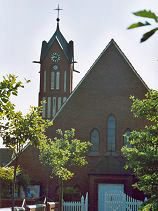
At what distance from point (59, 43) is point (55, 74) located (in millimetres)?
4501

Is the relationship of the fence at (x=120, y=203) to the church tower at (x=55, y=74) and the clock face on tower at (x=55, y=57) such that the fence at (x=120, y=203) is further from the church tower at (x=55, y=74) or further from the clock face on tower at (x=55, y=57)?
the clock face on tower at (x=55, y=57)

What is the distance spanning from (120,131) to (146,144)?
20478 mm

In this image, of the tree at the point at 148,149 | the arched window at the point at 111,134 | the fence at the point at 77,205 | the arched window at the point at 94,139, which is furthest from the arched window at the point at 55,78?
the tree at the point at 148,149

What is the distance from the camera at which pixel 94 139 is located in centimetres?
3869

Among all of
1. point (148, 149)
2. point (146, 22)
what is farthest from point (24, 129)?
point (146, 22)

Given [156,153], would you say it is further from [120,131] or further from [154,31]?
[120,131]

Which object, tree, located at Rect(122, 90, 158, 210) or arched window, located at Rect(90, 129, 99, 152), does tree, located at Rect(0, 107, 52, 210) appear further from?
arched window, located at Rect(90, 129, 99, 152)

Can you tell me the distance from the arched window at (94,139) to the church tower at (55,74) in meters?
21.3

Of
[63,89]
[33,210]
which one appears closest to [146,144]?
[33,210]

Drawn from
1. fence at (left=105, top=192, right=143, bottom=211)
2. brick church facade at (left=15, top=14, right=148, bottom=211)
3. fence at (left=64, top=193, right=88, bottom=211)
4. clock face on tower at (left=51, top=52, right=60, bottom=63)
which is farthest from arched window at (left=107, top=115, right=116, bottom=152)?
clock face on tower at (left=51, top=52, right=60, bottom=63)

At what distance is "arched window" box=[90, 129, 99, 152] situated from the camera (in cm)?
3834

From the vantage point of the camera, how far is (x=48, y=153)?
3067 centimetres

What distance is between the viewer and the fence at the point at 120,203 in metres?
30.0

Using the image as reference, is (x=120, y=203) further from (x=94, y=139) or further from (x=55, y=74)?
(x=55, y=74)
